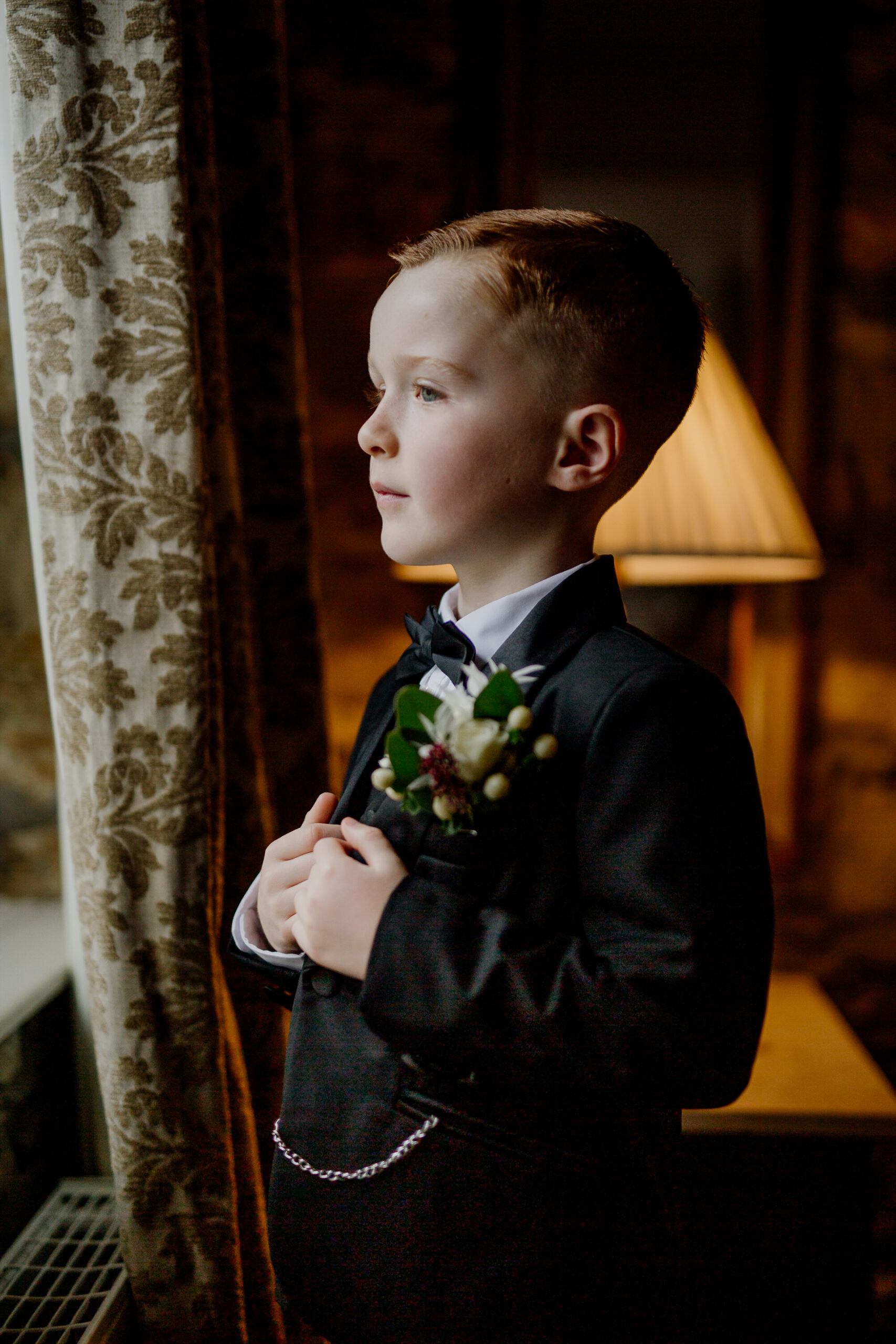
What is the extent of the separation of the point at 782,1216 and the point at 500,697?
110cm

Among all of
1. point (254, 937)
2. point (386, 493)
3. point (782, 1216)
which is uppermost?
point (386, 493)

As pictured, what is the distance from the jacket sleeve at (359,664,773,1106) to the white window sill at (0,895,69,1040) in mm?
745

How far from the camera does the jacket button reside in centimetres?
61

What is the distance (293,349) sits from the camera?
116 cm

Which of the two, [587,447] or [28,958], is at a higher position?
[587,447]

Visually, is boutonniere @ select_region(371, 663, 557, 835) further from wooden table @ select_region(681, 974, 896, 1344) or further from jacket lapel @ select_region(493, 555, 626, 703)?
wooden table @ select_region(681, 974, 896, 1344)

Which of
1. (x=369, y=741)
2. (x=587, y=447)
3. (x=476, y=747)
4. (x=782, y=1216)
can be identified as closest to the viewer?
(x=476, y=747)

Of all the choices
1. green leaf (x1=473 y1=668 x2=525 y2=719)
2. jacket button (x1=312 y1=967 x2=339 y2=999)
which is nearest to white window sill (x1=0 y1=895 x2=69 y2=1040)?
jacket button (x1=312 y1=967 x2=339 y2=999)

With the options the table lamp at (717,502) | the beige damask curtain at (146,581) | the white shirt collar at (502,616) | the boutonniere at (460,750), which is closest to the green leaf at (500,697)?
the boutonniere at (460,750)

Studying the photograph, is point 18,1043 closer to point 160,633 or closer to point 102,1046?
point 102,1046

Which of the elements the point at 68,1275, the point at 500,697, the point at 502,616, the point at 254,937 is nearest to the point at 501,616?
the point at 502,616

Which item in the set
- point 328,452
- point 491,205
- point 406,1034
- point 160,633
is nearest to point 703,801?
point 406,1034

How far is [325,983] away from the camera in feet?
1.99

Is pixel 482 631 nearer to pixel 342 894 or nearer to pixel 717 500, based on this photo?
pixel 342 894
